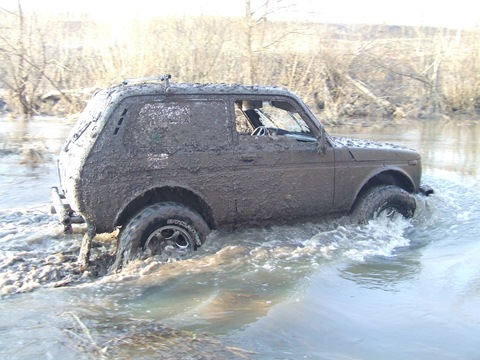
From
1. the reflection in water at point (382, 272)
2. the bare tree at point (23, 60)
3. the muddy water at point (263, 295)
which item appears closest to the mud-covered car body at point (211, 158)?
the muddy water at point (263, 295)

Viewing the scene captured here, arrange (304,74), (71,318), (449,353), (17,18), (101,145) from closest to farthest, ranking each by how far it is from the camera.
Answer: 1. (449,353)
2. (71,318)
3. (101,145)
4. (17,18)
5. (304,74)

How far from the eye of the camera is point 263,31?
19.4m

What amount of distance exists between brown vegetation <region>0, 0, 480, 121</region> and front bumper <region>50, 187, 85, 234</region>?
12992mm

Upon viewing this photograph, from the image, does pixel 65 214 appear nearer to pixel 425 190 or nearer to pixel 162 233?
pixel 162 233

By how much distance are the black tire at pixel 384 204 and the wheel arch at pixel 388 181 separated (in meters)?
0.05

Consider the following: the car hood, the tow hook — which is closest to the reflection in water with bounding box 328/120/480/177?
the tow hook

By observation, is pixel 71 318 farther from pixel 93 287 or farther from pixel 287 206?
pixel 287 206

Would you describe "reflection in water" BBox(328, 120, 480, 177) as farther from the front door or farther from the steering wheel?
the steering wheel

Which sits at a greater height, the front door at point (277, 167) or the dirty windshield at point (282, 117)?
the dirty windshield at point (282, 117)

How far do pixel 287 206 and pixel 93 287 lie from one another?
240 cm

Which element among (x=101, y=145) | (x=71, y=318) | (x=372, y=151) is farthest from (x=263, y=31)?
(x=71, y=318)

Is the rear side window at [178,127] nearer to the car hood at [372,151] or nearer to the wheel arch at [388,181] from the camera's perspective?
the car hood at [372,151]

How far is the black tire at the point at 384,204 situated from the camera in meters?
6.80

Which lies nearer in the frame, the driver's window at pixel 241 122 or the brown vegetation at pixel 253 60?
the driver's window at pixel 241 122
